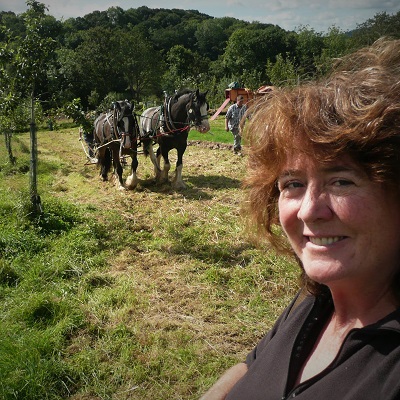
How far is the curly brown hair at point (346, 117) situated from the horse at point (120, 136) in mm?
7471

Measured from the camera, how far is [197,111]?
8.64 metres

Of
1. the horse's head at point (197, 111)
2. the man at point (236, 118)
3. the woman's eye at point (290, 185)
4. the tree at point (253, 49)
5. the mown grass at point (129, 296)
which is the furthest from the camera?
the tree at point (253, 49)

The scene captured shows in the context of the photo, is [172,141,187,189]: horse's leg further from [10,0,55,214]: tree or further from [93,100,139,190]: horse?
[10,0,55,214]: tree

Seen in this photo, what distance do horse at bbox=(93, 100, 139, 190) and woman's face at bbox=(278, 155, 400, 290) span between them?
302 inches

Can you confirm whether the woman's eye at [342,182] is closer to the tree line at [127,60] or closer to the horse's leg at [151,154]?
the tree line at [127,60]

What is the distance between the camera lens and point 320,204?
1209mm

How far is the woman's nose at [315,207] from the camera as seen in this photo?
1.20 metres

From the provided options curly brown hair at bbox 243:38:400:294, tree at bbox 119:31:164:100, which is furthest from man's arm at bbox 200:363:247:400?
tree at bbox 119:31:164:100

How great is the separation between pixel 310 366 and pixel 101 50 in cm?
5007

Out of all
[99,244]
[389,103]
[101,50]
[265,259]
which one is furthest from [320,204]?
[101,50]

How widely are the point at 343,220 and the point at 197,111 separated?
775cm

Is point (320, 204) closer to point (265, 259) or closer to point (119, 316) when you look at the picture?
point (119, 316)

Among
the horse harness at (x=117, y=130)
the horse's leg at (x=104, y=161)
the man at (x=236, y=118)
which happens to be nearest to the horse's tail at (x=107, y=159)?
the horse's leg at (x=104, y=161)

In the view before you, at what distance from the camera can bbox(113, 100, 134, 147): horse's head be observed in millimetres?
8738
